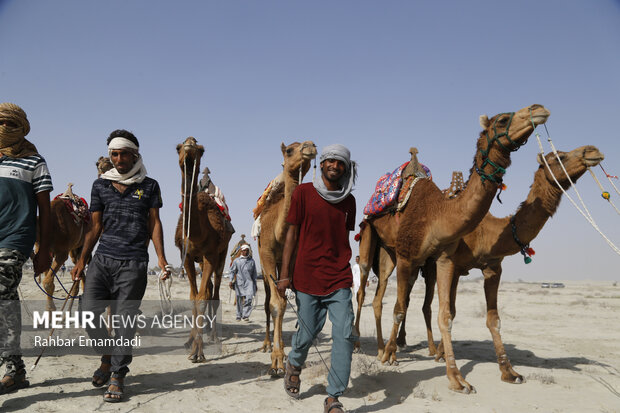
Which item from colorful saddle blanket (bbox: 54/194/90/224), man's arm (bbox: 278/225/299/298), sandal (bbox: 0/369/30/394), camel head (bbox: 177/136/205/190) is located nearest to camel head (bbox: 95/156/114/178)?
colorful saddle blanket (bbox: 54/194/90/224)

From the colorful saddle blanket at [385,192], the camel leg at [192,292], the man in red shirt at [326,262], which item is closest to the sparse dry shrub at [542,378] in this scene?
the colorful saddle blanket at [385,192]

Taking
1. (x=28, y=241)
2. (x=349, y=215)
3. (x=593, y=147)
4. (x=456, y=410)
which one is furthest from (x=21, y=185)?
(x=593, y=147)

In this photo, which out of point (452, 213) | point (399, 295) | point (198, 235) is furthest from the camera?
point (198, 235)

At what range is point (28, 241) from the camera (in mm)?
4094

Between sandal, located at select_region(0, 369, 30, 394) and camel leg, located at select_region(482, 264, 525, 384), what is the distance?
5.80 m

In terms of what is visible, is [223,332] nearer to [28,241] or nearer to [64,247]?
[64,247]

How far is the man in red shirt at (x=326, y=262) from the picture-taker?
404cm

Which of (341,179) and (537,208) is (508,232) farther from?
(341,179)

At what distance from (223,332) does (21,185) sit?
6441 mm

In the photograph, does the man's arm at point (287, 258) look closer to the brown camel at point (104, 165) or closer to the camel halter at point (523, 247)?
the camel halter at point (523, 247)

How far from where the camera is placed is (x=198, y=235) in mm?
6863

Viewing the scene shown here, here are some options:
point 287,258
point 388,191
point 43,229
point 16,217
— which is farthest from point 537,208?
point 16,217

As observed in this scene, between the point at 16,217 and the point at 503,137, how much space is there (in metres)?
5.40

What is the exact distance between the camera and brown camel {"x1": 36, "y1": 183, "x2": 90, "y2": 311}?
843 centimetres
